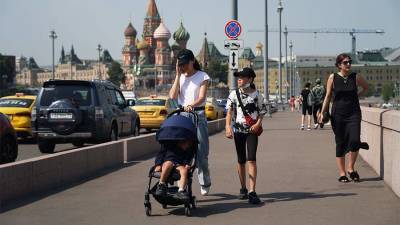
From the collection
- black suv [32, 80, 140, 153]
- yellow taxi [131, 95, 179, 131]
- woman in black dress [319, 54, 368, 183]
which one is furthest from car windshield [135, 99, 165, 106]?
woman in black dress [319, 54, 368, 183]

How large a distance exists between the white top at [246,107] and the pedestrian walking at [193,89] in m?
0.41

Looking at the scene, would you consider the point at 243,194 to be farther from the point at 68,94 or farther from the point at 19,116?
Answer: the point at 19,116

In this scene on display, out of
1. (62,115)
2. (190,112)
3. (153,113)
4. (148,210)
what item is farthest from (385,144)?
(153,113)

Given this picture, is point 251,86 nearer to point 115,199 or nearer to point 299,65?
point 115,199

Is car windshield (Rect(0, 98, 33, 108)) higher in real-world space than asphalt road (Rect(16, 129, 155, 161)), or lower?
higher

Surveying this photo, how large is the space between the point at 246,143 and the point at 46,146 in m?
9.22

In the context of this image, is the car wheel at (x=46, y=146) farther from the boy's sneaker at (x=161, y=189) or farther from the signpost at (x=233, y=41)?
the boy's sneaker at (x=161, y=189)

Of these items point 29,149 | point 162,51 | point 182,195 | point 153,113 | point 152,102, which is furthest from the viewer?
point 162,51

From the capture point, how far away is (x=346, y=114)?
10461mm

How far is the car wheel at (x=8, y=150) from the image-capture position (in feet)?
41.9

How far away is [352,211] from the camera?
317 inches

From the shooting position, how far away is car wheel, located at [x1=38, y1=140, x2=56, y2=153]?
55.6 feet

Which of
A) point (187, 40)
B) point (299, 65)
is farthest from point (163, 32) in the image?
point (299, 65)

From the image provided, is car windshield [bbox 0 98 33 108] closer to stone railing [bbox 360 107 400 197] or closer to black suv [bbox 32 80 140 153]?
black suv [bbox 32 80 140 153]
